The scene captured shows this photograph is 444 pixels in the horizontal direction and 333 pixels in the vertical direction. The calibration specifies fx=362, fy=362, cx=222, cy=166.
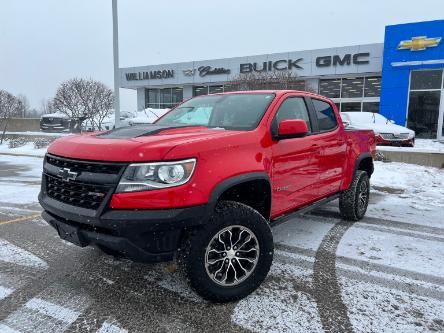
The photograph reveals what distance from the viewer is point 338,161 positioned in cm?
477

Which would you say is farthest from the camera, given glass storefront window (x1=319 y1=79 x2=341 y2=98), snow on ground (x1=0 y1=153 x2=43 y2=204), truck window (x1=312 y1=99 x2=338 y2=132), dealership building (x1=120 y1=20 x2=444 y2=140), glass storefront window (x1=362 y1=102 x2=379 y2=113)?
glass storefront window (x1=319 y1=79 x2=341 y2=98)

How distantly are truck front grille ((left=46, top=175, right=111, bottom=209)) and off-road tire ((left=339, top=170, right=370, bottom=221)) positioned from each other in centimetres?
374

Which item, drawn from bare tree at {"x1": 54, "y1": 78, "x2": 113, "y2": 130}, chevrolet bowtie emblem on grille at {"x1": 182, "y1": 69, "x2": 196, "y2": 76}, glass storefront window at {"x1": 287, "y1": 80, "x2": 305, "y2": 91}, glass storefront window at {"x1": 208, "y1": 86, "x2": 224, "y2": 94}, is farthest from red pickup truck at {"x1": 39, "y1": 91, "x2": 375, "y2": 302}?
chevrolet bowtie emblem on grille at {"x1": 182, "y1": 69, "x2": 196, "y2": 76}

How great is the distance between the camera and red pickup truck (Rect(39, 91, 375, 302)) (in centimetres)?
258

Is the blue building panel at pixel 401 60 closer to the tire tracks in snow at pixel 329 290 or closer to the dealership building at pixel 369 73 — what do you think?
the dealership building at pixel 369 73

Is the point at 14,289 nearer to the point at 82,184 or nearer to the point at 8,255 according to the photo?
the point at 8,255

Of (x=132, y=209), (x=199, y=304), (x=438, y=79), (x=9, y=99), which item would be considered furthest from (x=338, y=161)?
(x=9, y=99)

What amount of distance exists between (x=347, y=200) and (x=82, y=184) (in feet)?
12.7

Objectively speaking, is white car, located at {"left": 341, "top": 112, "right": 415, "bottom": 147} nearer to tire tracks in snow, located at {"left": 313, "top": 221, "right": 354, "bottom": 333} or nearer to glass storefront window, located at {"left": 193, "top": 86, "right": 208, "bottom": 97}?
tire tracks in snow, located at {"left": 313, "top": 221, "right": 354, "bottom": 333}

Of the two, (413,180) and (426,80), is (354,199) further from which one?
(426,80)

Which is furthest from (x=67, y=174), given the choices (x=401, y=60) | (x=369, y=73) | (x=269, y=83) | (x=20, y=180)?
(x=369, y=73)

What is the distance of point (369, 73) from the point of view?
22.5 m

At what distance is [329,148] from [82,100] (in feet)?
51.8

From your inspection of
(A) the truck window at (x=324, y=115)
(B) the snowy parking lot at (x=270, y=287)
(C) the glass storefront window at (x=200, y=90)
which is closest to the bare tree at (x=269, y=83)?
(C) the glass storefront window at (x=200, y=90)
